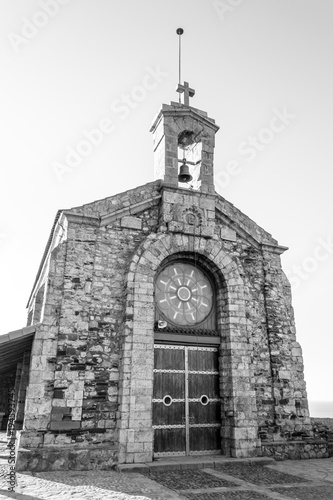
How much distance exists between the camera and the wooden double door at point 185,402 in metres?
8.53

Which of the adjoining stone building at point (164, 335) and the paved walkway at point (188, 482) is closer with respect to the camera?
the paved walkway at point (188, 482)

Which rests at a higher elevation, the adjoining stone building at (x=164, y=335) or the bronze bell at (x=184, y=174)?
the bronze bell at (x=184, y=174)

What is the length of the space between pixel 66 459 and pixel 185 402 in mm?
2840

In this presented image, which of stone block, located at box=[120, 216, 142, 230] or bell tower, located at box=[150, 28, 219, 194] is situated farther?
bell tower, located at box=[150, 28, 219, 194]

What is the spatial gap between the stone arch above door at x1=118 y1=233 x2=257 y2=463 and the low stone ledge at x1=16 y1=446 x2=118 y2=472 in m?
0.30

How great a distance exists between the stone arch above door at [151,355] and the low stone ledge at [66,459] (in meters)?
0.30

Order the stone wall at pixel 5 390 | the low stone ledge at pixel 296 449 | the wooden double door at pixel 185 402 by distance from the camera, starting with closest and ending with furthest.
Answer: the wooden double door at pixel 185 402 < the low stone ledge at pixel 296 449 < the stone wall at pixel 5 390

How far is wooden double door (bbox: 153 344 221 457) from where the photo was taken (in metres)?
8.53

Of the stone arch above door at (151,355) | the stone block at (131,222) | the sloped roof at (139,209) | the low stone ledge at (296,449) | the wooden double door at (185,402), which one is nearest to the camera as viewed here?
the stone arch above door at (151,355)

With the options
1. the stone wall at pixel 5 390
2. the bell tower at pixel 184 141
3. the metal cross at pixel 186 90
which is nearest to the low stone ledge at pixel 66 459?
the bell tower at pixel 184 141

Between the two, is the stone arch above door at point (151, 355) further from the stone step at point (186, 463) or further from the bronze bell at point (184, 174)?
the bronze bell at point (184, 174)

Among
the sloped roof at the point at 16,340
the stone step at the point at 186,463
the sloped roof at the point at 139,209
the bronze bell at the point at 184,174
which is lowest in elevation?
the stone step at the point at 186,463

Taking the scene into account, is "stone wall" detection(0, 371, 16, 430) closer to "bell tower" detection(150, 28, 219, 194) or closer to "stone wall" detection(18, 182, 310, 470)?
"stone wall" detection(18, 182, 310, 470)

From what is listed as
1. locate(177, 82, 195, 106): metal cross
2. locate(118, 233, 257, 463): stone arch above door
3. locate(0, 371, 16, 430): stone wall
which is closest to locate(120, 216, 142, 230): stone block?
locate(118, 233, 257, 463): stone arch above door
